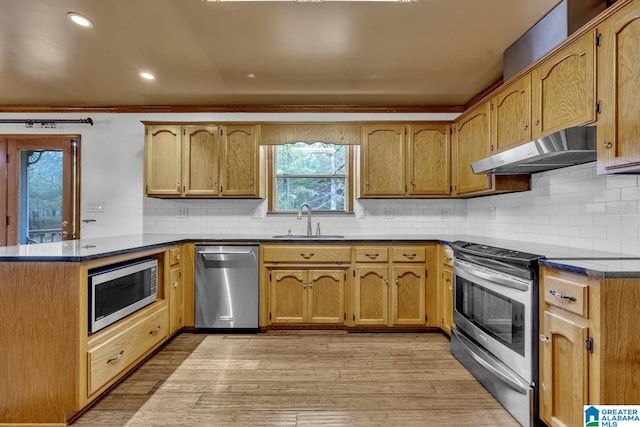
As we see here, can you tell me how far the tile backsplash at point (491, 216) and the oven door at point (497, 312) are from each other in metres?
0.71

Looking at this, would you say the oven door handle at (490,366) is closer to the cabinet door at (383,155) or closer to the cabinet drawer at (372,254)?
the cabinet drawer at (372,254)

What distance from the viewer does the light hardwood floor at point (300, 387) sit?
6.38 ft

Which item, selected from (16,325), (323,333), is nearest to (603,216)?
(323,333)

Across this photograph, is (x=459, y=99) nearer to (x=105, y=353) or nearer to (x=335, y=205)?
(x=335, y=205)

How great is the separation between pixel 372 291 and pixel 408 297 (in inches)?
14.1

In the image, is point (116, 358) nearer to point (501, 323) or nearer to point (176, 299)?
point (176, 299)

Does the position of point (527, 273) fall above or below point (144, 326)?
above

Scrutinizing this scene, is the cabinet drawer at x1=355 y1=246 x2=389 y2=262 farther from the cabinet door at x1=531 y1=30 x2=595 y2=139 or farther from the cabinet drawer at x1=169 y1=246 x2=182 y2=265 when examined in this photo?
the cabinet drawer at x1=169 y1=246 x2=182 y2=265

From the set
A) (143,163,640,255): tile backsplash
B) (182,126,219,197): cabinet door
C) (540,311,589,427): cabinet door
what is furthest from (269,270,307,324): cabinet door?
(540,311,589,427): cabinet door

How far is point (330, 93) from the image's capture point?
11.8 ft

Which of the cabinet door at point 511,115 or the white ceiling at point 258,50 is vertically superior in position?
the white ceiling at point 258,50

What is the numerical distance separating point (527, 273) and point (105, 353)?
98.7 inches

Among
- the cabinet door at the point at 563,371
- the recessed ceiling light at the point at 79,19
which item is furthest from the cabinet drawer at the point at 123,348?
the cabinet door at the point at 563,371

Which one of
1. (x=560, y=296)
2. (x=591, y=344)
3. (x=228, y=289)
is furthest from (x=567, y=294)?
(x=228, y=289)
